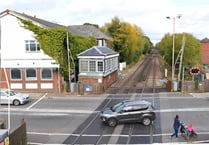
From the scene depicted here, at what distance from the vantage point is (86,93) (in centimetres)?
2673

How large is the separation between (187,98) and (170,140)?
11.8m

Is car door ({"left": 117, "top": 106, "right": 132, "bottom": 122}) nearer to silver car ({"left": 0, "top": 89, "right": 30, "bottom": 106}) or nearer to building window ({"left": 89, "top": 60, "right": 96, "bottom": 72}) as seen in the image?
silver car ({"left": 0, "top": 89, "right": 30, "bottom": 106})

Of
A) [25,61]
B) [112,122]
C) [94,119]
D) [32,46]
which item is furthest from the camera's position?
[25,61]

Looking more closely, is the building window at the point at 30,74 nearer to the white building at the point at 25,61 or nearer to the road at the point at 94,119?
the white building at the point at 25,61

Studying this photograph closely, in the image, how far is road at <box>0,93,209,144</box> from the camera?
44.3 feet

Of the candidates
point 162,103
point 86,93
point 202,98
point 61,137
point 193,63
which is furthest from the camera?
point 193,63

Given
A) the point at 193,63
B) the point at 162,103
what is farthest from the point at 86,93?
the point at 193,63

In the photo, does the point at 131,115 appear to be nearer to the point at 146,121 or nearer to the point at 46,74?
the point at 146,121

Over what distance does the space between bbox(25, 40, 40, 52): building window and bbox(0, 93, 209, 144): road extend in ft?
20.9

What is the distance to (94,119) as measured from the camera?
1736 cm

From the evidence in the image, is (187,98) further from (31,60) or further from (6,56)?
(6,56)

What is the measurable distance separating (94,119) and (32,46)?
15.1 meters

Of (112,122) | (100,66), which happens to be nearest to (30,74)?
(100,66)

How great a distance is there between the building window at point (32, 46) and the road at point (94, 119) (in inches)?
250
